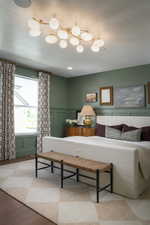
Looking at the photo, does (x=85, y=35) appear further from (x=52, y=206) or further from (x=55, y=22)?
(x=52, y=206)

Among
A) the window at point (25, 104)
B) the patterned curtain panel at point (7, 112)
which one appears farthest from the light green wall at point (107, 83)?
the patterned curtain panel at point (7, 112)

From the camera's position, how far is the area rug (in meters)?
1.78

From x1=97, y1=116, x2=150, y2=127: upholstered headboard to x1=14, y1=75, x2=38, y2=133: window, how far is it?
2.16 m

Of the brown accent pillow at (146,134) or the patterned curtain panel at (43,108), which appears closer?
the brown accent pillow at (146,134)

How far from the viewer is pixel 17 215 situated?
1.84 metres

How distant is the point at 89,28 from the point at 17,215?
287cm

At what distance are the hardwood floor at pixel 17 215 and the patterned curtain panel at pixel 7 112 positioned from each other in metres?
2.02

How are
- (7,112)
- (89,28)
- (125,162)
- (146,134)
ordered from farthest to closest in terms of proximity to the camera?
(7,112) → (146,134) → (89,28) → (125,162)

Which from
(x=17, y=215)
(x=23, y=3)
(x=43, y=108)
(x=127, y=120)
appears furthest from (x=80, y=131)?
(x=23, y=3)

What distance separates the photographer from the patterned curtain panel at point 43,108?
190 inches

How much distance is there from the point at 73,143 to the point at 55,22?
6.63ft

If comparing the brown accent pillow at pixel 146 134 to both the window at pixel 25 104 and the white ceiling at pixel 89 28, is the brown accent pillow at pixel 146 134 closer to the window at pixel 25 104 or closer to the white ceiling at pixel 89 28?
the white ceiling at pixel 89 28

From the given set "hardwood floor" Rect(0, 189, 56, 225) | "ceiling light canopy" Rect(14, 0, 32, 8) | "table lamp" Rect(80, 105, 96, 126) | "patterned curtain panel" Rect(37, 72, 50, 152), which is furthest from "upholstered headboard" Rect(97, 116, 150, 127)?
"ceiling light canopy" Rect(14, 0, 32, 8)

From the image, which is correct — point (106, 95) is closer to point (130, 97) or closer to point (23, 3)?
point (130, 97)
